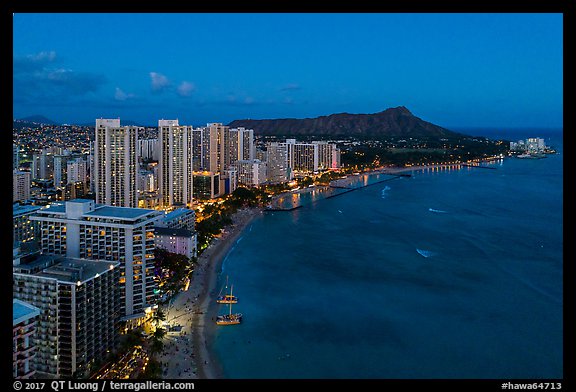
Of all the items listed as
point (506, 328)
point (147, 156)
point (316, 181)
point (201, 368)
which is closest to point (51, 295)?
point (201, 368)

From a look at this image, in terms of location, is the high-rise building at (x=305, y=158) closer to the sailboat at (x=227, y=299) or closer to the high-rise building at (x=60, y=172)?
the high-rise building at (x=60, y=172)

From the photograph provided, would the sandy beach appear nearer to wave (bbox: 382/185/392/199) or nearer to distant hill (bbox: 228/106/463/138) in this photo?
wave (bbox: 382/185/392/199)

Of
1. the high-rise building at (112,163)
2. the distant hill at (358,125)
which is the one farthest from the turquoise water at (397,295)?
the distant hill at (358,125)

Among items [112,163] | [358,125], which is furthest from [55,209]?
[358,125]

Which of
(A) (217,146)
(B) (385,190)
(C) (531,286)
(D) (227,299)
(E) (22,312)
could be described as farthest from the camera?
(A) (217,146)

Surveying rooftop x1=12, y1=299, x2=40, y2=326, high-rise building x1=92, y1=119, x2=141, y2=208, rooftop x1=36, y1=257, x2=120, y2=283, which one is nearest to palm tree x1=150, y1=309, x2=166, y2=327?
rooftop x1=36, y1=257, x2=120, y2=283

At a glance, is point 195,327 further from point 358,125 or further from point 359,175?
point 358,125
